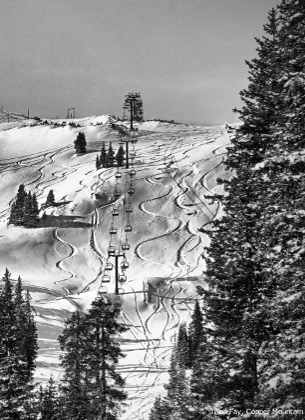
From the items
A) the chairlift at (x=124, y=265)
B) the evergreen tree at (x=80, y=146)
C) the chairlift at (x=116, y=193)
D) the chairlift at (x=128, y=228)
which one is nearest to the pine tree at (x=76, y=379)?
the chairlift at (x=124, y=265)

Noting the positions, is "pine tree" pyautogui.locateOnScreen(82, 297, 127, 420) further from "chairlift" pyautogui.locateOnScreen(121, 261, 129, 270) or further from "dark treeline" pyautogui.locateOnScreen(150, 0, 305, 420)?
"chairlift" pyautogui.locateOnScreen(121, 261, 129, 270)

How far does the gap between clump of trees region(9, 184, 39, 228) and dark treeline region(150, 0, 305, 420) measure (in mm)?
90251

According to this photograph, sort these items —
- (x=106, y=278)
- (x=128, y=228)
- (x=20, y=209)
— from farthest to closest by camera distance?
1. (x=20, y=209)
2. (x=128, y=228)
3. (x=106, y=278)

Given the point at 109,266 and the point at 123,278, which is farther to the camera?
the point at 109,266

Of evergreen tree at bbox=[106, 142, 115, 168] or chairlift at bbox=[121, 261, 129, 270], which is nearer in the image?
chairlift at bbox=[121, 261, 129, 270]

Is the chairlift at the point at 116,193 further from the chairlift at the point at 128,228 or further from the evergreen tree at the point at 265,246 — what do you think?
the evergreen tree at the point at 265,246

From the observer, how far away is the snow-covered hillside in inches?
2717

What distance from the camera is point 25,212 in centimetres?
10794

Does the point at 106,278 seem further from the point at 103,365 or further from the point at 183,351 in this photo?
the point at 103,365

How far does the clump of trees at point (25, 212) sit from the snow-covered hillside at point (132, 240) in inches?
83.3

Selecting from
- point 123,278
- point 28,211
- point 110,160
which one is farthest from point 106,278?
point 110,160

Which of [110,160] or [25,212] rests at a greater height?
[110,160]

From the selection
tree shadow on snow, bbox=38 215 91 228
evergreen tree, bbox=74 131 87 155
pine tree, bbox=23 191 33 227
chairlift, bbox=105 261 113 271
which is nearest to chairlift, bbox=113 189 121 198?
tree shadow on snow, bbox=38 215 91 228

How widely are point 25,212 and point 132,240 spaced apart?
24.0m
